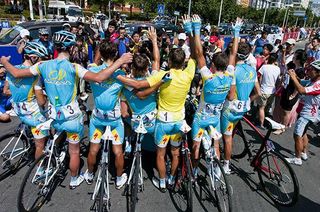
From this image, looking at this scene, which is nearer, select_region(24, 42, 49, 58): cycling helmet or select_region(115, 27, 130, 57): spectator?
select_region(24, 42, 49, 58): cycling helmet

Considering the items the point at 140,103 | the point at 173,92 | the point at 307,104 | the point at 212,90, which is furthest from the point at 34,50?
the point at 307,104

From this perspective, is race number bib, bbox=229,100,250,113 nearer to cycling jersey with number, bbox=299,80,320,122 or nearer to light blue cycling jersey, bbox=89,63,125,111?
cycling jersey with number, bbox=299,80,320,122

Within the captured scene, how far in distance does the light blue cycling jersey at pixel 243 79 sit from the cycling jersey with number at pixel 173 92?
2.87 ft

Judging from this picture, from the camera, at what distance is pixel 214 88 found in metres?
3.57

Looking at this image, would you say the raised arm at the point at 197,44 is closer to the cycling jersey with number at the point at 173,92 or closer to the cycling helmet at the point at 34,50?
the cycling jersey with number at the point at 173,92

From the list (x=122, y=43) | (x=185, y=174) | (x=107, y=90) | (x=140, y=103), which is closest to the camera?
(x=107, y=90)

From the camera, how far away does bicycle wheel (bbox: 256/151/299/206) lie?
387 centimetres

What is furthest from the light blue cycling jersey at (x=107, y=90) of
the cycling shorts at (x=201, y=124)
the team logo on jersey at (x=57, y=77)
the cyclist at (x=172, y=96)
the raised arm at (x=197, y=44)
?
the cycling shorts at (x=201, y=124)

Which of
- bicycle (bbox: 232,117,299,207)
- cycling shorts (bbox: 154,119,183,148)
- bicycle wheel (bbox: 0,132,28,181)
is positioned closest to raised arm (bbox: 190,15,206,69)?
cycling shorts (bbox: 154,119,183,148)

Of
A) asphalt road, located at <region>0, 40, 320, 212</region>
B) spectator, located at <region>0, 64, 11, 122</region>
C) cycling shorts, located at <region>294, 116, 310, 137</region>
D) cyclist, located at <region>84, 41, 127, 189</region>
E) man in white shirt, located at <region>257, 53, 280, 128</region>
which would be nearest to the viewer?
cyclist, located at <region>84, 41, 127, 189</region>

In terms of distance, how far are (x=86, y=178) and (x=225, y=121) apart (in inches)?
93.8

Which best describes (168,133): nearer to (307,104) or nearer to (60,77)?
(60,77)

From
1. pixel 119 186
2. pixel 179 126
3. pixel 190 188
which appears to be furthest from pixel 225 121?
pixel 119 186

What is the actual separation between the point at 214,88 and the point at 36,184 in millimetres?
2686
